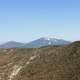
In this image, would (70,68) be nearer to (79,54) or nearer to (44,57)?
(79,54)

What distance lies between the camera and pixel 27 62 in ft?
250

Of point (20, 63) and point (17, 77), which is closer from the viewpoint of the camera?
point (17, 77)

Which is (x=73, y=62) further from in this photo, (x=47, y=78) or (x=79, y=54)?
(x=47, y=78)

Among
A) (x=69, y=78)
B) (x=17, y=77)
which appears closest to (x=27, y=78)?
(x=17, y=77)

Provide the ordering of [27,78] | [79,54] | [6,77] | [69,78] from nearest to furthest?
1. [69,78]
2. [27,78]
3. [6,77]
4. [79,54]

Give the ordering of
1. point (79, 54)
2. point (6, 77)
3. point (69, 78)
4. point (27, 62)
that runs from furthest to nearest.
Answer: point (27, 62), point (79, 54), point (6, 77), point (69, 78)

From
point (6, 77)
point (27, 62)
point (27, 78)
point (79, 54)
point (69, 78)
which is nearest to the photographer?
point (69, 78)

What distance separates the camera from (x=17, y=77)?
6322 centimetres

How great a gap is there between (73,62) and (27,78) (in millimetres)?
15580

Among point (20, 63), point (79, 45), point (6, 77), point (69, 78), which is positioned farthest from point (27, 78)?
point (79, 45)

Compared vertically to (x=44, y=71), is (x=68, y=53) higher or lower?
higher

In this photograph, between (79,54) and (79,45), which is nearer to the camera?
(79,54)

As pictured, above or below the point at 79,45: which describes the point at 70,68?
below

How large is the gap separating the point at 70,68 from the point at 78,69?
8.25 ft
